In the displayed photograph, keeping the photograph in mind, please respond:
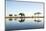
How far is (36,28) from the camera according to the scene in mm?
1637

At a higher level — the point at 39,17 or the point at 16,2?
the point at 16,2

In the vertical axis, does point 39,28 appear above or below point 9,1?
below

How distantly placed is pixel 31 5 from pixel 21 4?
193 mm

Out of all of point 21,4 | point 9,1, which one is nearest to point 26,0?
point 21,4

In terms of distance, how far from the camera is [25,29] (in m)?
1.60

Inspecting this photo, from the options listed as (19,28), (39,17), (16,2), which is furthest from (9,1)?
(39,17)

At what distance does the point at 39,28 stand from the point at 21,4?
58 cm

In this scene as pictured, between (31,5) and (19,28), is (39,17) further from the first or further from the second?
(19,28)

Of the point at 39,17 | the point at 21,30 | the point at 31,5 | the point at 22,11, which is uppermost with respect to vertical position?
the point at 31,5

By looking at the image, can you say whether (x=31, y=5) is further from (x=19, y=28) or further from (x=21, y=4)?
(x=19, y=28)
